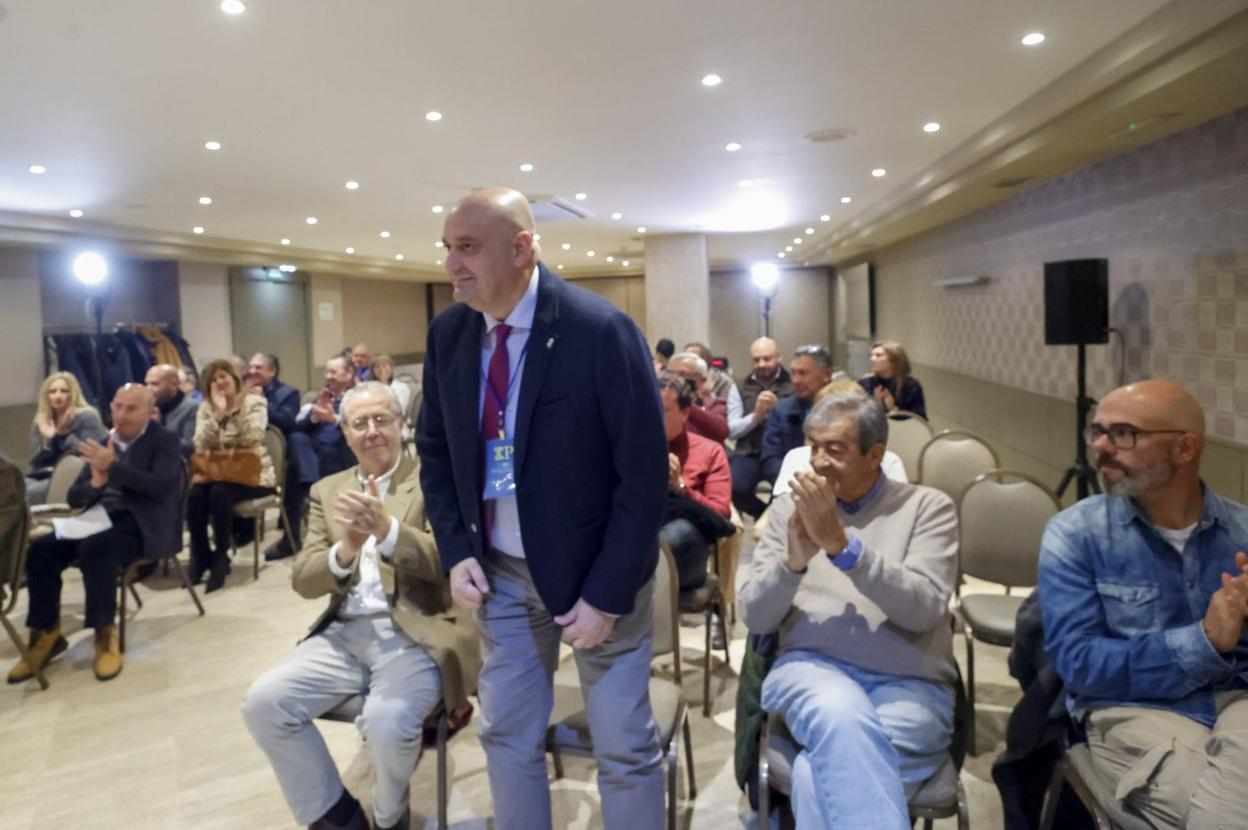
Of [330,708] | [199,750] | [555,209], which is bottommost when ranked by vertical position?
[199,750]

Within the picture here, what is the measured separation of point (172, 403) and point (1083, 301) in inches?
235

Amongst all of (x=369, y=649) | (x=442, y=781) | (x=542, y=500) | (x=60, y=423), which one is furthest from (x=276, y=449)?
(x=542, y=500)

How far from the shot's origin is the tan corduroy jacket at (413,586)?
2221mm

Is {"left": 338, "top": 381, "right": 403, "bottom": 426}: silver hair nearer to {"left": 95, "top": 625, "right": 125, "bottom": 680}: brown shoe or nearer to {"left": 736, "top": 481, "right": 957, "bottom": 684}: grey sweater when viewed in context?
{"left": 736, "top": 481, "right": 957, "bottom": 684}: grey sweater

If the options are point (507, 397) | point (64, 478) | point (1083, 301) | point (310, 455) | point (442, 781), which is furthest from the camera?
point (310, 455)

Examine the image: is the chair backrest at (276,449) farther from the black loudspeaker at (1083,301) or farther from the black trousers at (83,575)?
the black loudspeaker at (1083,301)

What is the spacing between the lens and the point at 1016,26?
12.2 feet

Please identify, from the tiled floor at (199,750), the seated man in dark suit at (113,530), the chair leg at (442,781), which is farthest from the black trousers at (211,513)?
the chair leg at (442,781)

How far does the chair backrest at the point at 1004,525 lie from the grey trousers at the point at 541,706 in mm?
1688

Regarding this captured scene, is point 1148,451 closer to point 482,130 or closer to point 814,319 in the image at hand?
point 482,130

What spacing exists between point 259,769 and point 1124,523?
9.04 feet

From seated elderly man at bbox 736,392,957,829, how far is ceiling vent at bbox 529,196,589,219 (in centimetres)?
638

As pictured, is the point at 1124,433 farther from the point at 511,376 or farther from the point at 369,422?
the point at 369,422

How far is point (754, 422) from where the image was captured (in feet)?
16.5
